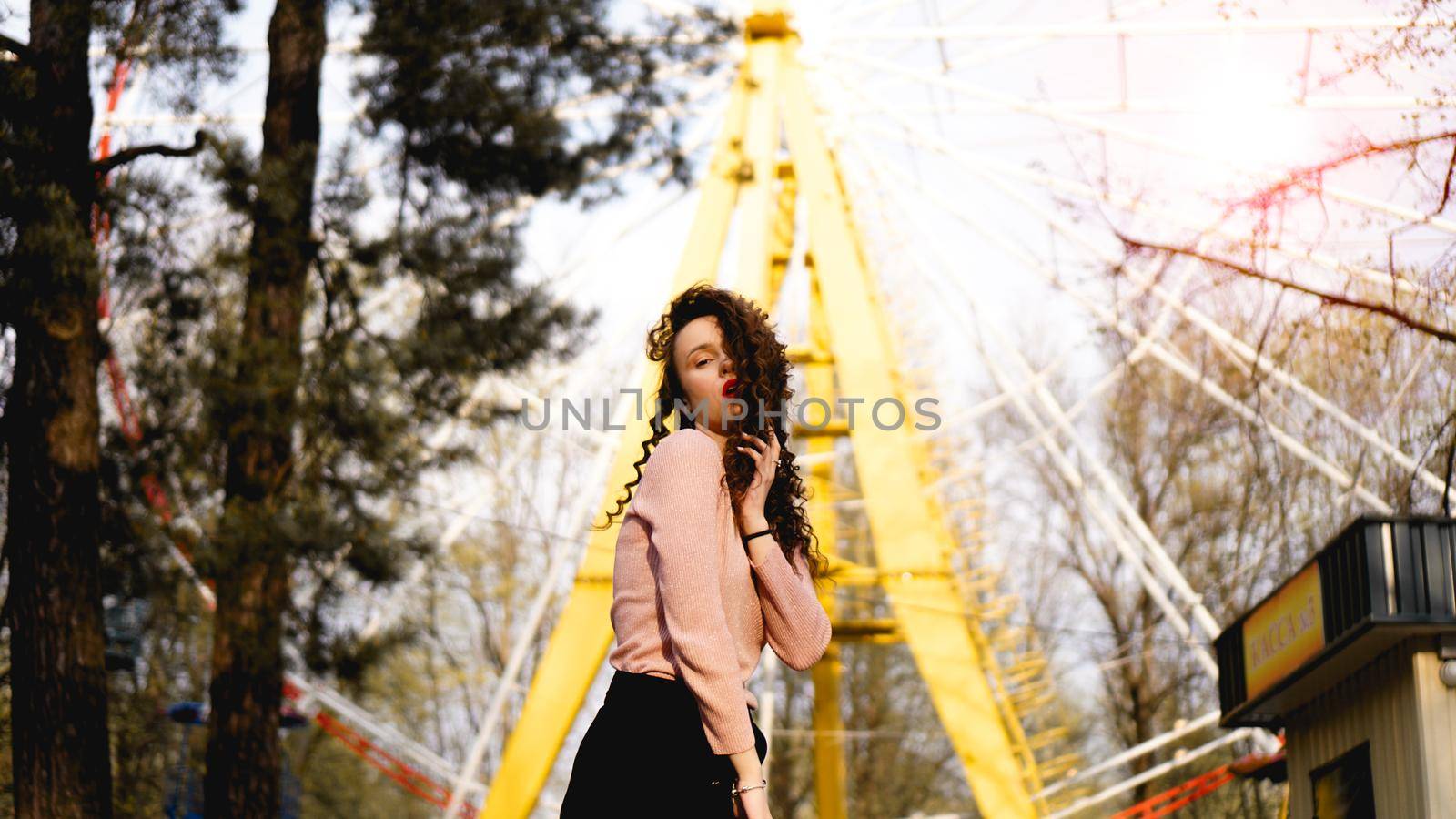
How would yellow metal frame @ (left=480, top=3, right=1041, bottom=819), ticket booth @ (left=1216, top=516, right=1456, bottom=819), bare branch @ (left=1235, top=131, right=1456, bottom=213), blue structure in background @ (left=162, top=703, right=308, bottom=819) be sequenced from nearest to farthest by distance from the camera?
bare branch @ (left=1235, top=131, right=1456, bottom=213) < ticket booth @ (left=1216, top=516, right=1456, bottom=819) < yellow metal frame @ (left=480, top=3, right=1041, bottom=819) < blue structure in background @ (left=162, top=703, right=308, bottom=819)

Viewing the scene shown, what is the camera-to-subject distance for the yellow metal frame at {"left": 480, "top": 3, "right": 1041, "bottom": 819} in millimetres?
9547

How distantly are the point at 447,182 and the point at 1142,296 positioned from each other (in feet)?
13.3

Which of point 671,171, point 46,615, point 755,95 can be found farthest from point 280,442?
point 755,95

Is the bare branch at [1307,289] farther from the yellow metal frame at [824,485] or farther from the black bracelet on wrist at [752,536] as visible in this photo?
the black bracelet on wrist at [752,536]

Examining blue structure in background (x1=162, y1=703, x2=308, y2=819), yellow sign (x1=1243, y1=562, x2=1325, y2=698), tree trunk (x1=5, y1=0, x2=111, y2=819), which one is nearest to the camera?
tree trunk (x1=5, y1=0, x2=111, y2=819)

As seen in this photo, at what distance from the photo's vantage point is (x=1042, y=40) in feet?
41.7

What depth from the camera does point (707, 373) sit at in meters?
2.67

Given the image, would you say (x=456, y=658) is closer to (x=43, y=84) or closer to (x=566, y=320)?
(x=566, y=320)

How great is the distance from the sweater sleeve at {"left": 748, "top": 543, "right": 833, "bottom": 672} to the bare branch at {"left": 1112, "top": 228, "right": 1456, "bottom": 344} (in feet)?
14.8

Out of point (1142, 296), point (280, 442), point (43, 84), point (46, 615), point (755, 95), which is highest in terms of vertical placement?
point (755, 95)

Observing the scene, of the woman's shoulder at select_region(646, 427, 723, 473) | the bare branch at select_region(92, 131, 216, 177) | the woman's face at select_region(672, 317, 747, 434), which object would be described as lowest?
the woman's shoulder at select_region(646, 427, 723, 473)

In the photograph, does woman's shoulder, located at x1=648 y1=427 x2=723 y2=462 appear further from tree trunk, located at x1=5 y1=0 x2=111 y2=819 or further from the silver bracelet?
tree trunk, located at x1=5 y1=0 x2=111 y2=819

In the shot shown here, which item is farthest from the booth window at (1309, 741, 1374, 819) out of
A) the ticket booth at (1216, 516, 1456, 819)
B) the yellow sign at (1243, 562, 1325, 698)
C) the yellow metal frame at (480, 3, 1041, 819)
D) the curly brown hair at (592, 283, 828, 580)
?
the curly brown hair at (592, 283, 828, 580)

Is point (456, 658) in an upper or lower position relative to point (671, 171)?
lower
